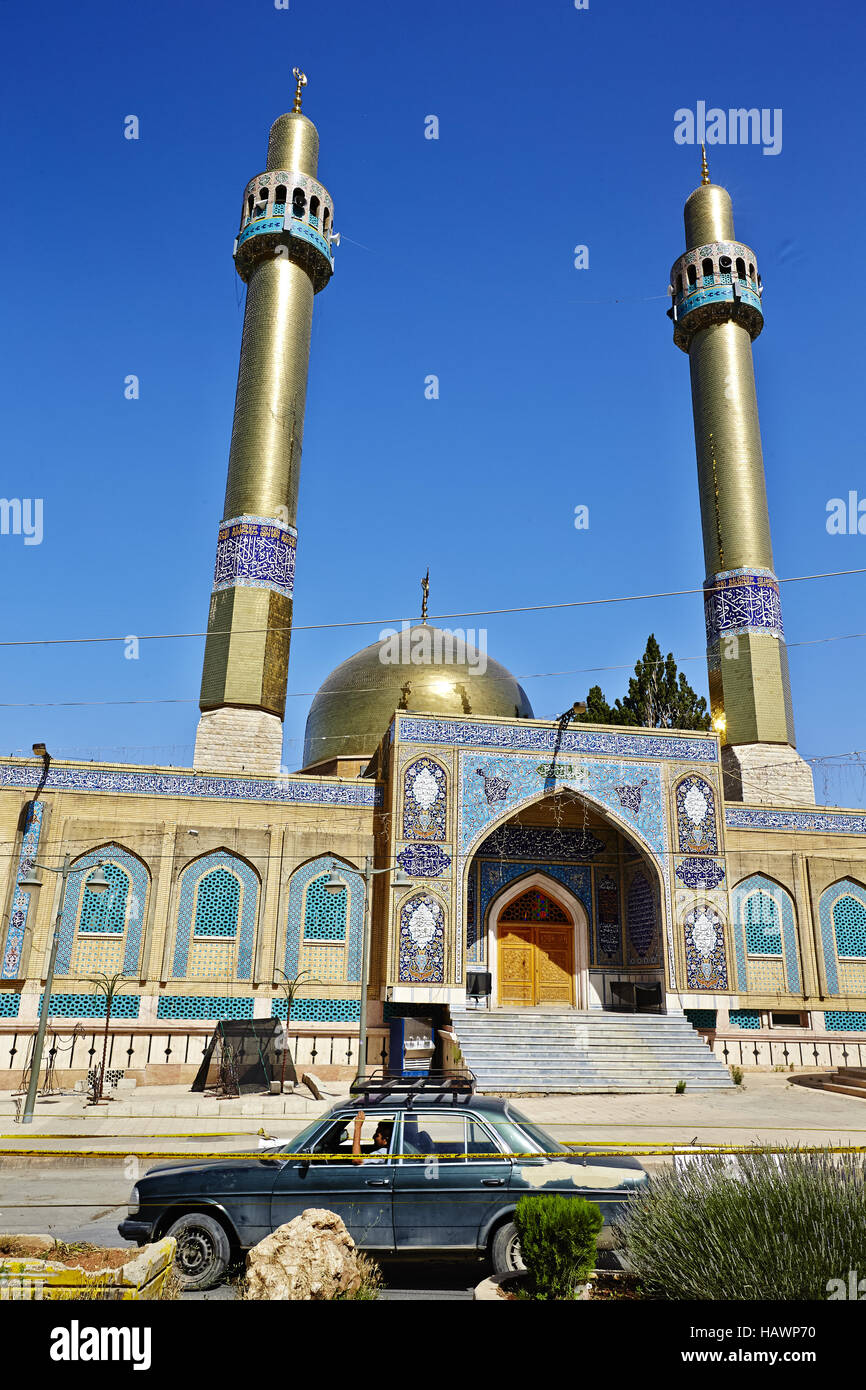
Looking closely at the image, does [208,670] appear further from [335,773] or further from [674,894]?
[674,894]

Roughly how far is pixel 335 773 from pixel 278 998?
9.76 m

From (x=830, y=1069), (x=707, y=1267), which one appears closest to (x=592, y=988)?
(x=830, y=1069)

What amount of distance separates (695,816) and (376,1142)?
51.7ft

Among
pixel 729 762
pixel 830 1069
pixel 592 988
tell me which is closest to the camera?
pixel 830 1069

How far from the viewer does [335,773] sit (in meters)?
28.0

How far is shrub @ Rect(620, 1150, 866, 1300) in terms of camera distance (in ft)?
14.2

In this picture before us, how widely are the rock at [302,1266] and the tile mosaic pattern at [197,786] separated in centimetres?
1542

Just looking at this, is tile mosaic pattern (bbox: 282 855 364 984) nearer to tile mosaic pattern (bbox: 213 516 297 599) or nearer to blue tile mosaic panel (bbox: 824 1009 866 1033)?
tile mosaic pattern (bbox: 213 516 297 599)

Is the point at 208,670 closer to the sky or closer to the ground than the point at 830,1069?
closer to the sky

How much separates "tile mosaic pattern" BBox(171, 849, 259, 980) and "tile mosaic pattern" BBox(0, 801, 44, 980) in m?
2.87

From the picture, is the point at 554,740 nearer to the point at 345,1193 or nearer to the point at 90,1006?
the point at 90,1006

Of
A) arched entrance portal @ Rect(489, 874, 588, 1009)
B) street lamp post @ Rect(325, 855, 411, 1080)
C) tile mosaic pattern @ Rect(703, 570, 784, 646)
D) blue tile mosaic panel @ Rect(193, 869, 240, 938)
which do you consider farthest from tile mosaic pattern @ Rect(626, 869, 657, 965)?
blue tile mosaic panel @ Rect(193, 869, 240, 938)

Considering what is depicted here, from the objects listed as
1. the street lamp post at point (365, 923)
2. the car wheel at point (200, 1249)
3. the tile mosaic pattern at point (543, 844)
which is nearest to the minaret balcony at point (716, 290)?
the tile mosaic pattern at point (543, 844)
